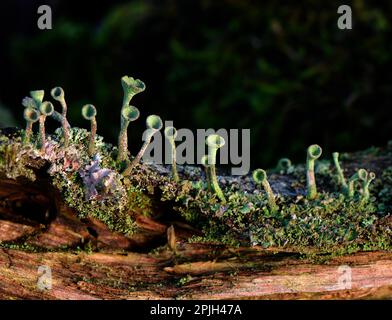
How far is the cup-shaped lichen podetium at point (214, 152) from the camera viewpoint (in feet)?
3.99

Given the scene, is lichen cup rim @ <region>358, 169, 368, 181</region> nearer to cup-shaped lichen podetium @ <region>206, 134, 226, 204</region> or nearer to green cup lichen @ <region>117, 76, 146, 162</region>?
cup-shaped lichen podetium @ <region>206, 134, 226, 204</region>

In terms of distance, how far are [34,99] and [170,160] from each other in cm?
38

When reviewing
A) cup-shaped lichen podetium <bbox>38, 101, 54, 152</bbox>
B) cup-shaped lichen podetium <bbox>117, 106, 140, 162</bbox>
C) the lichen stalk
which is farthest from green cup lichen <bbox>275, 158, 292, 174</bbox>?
cup-shaped lichen podetium <bbox>38, 101, 54, 152</bbox>

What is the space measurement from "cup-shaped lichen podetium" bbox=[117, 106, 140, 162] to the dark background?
1.66m

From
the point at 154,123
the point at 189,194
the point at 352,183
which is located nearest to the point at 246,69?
the point at 352,183

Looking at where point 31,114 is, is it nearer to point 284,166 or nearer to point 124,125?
point 124,125

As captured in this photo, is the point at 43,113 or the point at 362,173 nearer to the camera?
the point at 43,113

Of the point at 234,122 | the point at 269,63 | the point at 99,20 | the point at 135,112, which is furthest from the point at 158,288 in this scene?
the point at 99,20

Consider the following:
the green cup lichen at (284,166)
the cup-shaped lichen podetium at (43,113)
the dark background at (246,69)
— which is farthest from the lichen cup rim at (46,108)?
the dark background at (246,69)

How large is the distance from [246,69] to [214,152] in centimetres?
188

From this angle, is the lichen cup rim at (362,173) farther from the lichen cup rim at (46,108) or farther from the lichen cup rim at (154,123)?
the lichen cup rim at (46,108)

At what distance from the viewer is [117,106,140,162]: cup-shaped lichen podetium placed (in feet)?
3.98

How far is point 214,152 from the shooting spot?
1.26 m

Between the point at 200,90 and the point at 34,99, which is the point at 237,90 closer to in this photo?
the point at 200,90
